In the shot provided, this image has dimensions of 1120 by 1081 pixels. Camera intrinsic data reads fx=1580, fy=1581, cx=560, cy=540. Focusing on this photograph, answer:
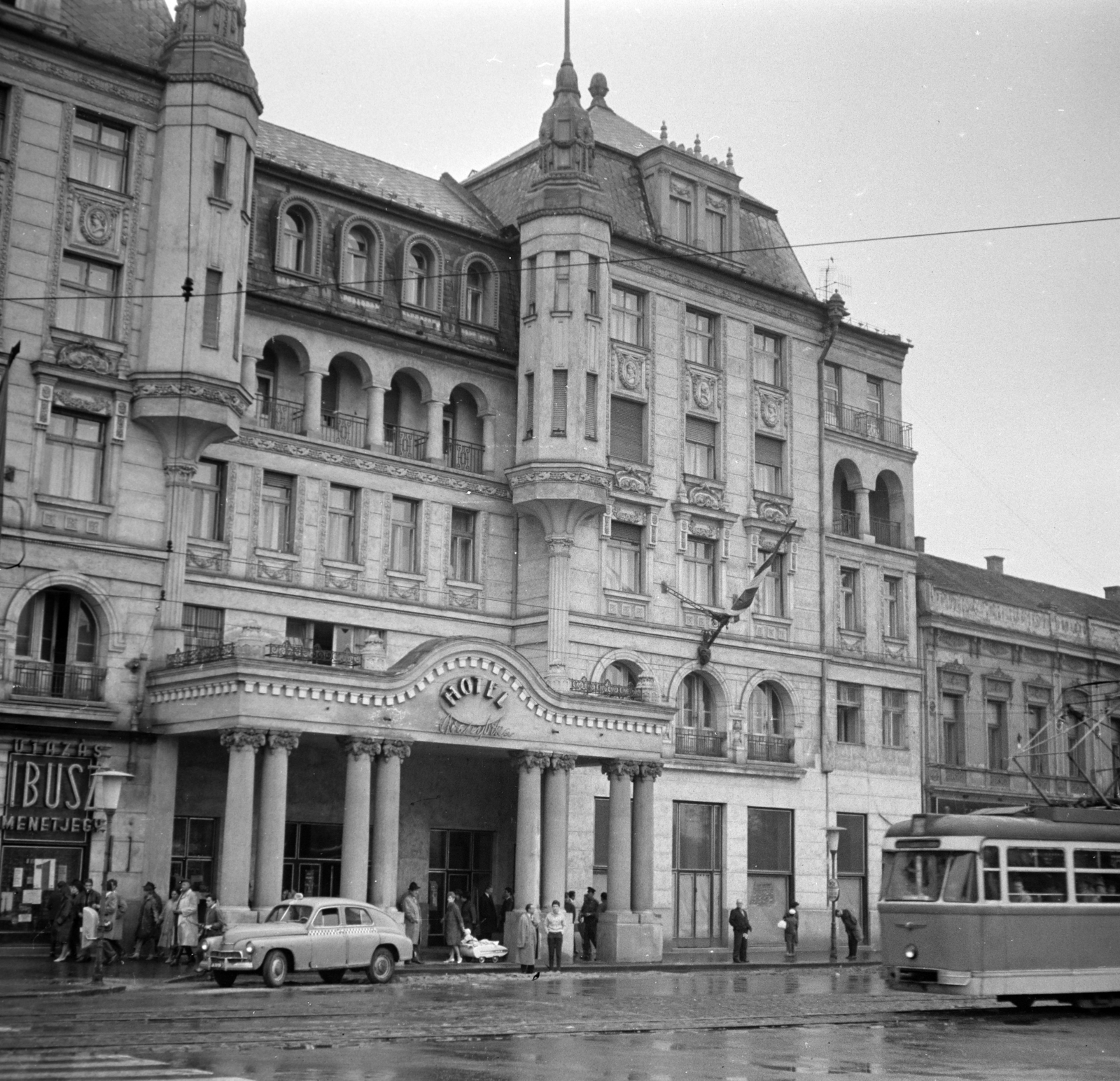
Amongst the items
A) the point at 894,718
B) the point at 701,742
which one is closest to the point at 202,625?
the point at 701,742

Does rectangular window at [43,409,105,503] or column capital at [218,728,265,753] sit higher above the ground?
rectangular window at [43,409,105,503]

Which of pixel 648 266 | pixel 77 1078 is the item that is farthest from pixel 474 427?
pixel 77 1078

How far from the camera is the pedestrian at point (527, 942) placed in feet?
115

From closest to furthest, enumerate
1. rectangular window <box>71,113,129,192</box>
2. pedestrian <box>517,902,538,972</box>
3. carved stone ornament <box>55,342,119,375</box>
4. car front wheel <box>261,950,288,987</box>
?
car front wheel <box>261,950,288,987</box>
pedestrian <box>517,902,538,972</box>
carved stone ornament <box>55,342,119,375</box>
rectangular window <box>71,113,129,192</box>

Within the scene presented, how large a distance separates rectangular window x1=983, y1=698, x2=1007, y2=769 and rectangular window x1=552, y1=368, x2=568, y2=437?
22748 millimetres

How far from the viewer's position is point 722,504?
49688mm

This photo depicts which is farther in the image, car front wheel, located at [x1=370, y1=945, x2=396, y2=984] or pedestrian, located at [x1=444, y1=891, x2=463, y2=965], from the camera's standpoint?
pedestrian, located at [x1=444, y1=891, x2=463, y2=965]

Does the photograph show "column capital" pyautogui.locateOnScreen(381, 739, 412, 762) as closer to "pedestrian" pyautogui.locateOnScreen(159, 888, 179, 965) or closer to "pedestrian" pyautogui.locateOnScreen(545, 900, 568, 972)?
"pedestrian" pyautogui.locateOnScreen(545, 900, 568, 972)

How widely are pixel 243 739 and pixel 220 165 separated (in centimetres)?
1439

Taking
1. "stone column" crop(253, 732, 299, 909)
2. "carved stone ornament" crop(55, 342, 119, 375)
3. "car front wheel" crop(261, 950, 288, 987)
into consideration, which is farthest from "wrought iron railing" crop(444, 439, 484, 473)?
"car front wheel" crop(261, 950, 288, 987)

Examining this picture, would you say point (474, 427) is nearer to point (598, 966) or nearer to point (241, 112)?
point (241, 112)

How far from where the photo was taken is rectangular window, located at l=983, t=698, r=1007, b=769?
5831cm

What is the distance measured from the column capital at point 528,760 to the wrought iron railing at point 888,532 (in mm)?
20850

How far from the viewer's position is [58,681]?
36.1m
